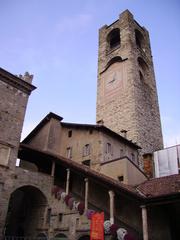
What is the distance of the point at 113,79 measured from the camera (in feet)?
104

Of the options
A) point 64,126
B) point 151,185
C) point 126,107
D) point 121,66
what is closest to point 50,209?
point 151,185

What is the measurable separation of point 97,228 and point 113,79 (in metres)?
23.4

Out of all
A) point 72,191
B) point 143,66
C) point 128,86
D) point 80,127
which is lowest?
point 72,191

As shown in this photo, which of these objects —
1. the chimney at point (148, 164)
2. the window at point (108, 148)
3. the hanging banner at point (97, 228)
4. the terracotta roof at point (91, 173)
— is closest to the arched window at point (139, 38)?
the chimney at point (148, 164)

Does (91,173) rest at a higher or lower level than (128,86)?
lower

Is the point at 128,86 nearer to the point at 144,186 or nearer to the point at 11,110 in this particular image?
the point at 144,186

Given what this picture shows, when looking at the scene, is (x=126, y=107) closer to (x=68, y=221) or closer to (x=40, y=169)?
(x=40, y=169)

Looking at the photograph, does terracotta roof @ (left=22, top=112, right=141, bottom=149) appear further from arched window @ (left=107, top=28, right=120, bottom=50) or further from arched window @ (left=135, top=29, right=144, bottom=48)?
arched window @ (left=135, top=29, right=144, bottom=48)

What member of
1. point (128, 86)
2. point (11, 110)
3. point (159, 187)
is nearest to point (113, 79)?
point (128, 86)

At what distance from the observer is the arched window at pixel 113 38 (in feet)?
122

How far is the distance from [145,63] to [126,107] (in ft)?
30.9

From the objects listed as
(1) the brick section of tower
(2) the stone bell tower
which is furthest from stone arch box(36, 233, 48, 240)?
(2) the stone bell tower

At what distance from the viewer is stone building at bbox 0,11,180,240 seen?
12.8m

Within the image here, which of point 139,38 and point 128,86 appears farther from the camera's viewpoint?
point 139,38
